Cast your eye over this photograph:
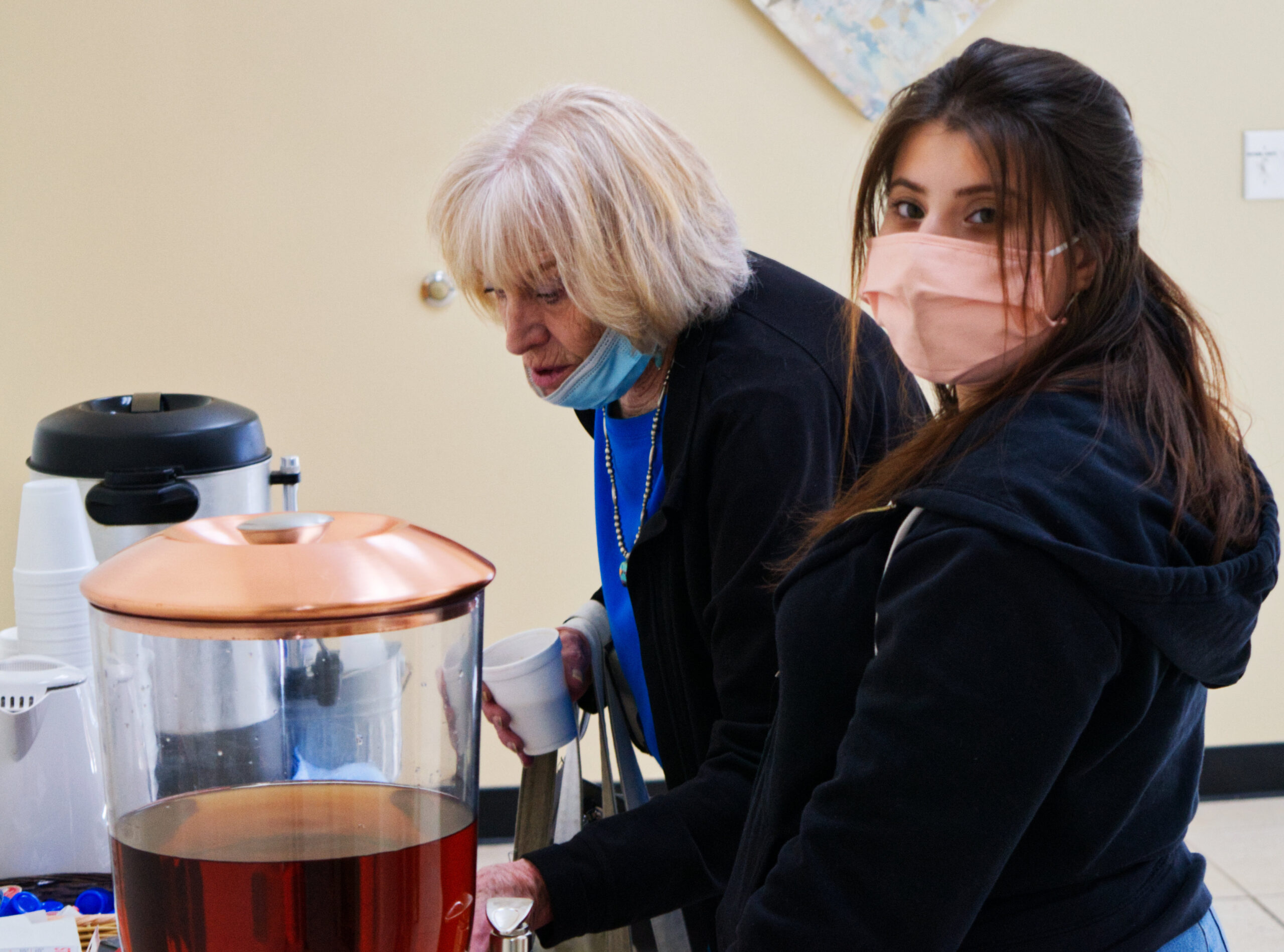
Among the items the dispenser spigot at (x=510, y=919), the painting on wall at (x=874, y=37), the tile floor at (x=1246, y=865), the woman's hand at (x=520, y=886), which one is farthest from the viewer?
the painting on wall at (x=874, y=37)

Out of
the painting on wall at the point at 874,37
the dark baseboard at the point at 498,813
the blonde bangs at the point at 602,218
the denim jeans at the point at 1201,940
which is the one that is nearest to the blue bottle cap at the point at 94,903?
the blonde bangs at the point at 602,218

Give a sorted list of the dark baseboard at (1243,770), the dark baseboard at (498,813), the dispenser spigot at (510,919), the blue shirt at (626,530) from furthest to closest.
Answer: the dark baseboard at (1243,770), the dark baseboard at (498,813), the blue shirt at (626,530), the dispenser spigot at (510,919)

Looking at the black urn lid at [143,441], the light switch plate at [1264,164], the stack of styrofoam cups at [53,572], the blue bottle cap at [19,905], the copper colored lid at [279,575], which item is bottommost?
the blue bottle cap at [19,905]

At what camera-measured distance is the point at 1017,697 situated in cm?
59

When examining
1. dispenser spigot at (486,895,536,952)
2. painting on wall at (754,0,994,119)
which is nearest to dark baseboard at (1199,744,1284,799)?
painting on wall at (754,0,994,119)

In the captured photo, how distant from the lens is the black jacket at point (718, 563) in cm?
95

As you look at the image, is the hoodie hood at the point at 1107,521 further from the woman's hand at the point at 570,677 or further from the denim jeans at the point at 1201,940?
the woman's hand at the point at 570,677

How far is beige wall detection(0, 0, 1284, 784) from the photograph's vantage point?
7.30 feet

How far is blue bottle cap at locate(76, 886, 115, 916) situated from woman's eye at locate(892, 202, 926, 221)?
757 mm

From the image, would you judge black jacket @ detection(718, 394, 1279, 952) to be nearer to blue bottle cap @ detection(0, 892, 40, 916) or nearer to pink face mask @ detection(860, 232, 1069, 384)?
pink face mask @ detection(860, 232, 1069, 384)

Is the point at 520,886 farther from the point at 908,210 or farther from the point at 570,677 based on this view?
the point at 908,210

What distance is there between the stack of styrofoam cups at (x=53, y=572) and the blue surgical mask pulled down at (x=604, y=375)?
43 centimetres

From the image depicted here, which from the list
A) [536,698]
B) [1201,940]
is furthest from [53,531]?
[1201,940]

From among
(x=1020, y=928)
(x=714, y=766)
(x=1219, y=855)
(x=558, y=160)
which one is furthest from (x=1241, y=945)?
(x=558, y=160)
